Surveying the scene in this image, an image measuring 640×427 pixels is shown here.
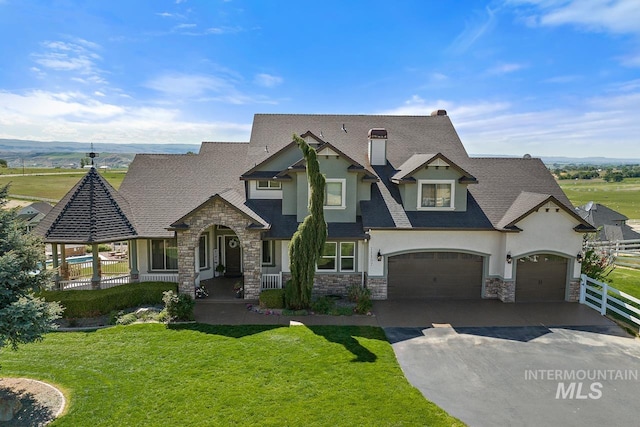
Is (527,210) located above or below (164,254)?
above

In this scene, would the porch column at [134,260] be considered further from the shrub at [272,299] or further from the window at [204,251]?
the shrub at [272,299]

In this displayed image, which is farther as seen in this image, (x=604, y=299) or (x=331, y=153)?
(x=331, y=153)

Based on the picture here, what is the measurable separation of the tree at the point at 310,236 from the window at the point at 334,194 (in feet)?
9.83

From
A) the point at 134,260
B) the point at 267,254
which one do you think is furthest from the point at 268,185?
the point at 134,260

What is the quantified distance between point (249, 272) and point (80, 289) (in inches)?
284

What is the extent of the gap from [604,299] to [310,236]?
12172 millimetres

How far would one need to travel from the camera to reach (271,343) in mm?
12703

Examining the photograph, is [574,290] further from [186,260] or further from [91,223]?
[91,223]

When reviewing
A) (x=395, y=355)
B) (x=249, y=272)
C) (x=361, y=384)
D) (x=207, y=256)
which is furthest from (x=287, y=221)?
(x=361, y=384)

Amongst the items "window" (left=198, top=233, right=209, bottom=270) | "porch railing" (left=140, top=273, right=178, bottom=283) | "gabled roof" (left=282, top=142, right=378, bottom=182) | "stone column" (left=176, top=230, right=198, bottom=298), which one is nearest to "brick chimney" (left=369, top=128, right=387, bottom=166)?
"gabled roof" (left=282, top=142, right=378, bottom=182)

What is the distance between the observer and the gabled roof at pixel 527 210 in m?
16.9

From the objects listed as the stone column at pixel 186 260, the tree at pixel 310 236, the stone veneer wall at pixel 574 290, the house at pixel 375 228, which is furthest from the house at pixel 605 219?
the stone column at pixel 186 260

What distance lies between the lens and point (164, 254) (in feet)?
60.7

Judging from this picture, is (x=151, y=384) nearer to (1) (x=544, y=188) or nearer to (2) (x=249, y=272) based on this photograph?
(2) (x=249, y=272)
